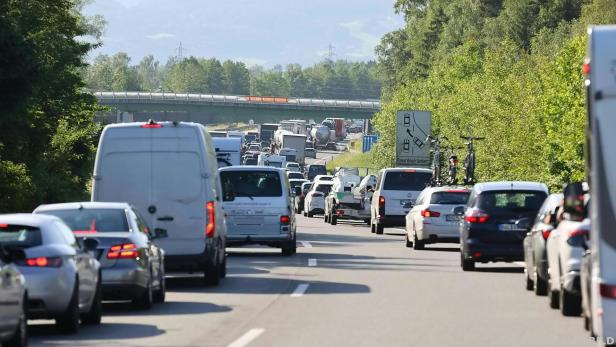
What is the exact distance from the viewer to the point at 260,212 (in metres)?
34.8

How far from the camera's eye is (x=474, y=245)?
2889 centimetres

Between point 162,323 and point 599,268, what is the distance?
284 inches

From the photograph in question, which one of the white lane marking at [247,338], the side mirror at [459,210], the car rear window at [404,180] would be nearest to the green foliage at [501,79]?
the car rear window at [404,180]

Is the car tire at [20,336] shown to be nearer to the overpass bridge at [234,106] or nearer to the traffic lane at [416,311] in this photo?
the traffic lane at [416,311]

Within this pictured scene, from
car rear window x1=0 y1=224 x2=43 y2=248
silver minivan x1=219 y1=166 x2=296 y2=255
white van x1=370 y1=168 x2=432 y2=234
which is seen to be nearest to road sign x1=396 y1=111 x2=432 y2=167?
white van x1=370 y1=168 x2=432 y2=234

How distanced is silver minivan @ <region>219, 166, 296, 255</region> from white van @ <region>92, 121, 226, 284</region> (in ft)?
29.0

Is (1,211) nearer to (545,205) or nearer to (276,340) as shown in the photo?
(545,205)

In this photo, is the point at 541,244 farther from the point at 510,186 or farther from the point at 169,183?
the point at 510,186

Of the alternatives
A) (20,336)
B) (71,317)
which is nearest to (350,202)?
(71,317)

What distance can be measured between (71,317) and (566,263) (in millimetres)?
5498

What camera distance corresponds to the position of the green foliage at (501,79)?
7175 cm

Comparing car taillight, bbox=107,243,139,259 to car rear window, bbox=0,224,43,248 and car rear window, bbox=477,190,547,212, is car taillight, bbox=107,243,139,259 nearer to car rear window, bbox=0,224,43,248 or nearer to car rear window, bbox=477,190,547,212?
car rear window, bbox=0,224,43,248

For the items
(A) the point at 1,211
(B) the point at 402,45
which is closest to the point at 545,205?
(A) the point at 1,211

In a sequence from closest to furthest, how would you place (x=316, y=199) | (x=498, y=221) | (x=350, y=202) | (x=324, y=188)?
(x=498, y=221) < (x=350, y=202) < (x=324, y=188) < (x=316, y=199)
